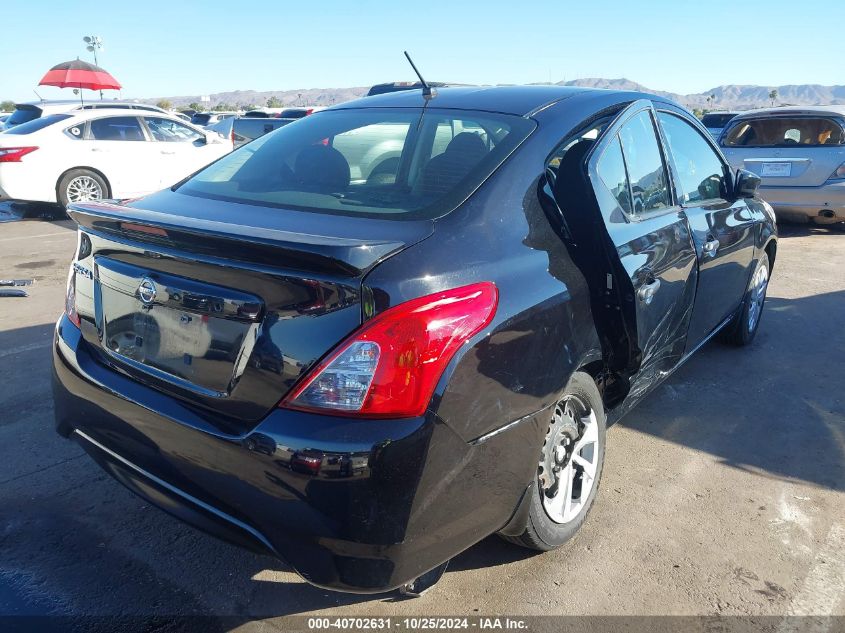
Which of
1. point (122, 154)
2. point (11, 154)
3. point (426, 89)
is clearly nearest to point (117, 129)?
point (122, 154)

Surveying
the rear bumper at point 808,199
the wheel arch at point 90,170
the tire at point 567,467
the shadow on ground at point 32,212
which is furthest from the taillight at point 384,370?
the shadow on ground at point 32,212

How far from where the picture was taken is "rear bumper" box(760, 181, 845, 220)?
8.52 metres

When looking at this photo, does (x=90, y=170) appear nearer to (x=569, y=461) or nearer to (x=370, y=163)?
(x=370, y=163)

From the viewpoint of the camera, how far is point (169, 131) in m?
11.3

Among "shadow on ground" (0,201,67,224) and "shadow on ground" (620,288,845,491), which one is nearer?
"shadow on ground" (620,288,845,491)

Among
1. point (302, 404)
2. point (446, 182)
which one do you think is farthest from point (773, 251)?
point (302, 404)

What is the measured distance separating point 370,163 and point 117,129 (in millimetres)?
9195

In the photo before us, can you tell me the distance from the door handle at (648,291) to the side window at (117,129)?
9695 mm

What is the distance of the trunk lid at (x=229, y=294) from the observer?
6.16ft

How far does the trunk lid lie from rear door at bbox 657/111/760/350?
198 centimetres

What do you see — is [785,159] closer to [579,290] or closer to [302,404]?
[579,290]

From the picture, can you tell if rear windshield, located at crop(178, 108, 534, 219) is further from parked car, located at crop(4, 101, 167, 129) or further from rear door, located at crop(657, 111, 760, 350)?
parked car, located at crop(4, 101, 167, 129)

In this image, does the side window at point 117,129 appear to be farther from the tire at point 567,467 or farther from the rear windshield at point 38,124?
the tire at point 567,467

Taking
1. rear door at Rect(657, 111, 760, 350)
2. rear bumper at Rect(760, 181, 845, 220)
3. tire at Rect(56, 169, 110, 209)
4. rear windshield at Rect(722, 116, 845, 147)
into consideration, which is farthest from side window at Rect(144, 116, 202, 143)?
rear door at Rect(657, 111, 760, 350)
